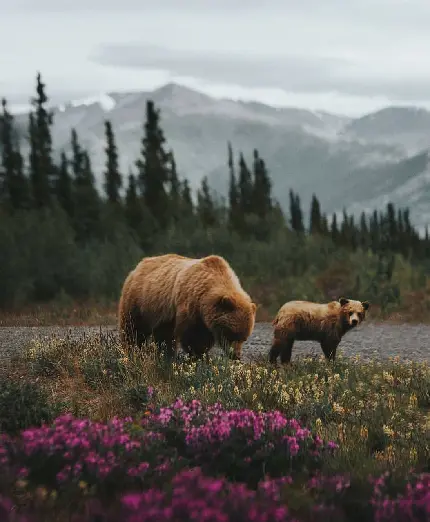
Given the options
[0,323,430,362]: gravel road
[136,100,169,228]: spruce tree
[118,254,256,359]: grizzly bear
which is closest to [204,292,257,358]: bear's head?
[118,254,256,359]: grizzly bear

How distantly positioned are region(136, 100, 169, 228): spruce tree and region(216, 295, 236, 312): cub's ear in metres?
33.8

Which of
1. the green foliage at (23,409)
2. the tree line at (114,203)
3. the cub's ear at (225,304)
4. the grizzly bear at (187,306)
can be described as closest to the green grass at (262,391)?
the green foliage at (23,409)

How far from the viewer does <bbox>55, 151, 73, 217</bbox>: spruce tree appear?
45156mm

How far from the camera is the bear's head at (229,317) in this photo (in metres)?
8.80

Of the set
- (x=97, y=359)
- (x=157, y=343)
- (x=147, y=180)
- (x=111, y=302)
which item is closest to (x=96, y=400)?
(x=97, y=359)

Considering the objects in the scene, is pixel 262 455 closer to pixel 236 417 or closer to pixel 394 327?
pixel 236 417

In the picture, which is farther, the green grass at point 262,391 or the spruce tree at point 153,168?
the spruce tree at point 153,168

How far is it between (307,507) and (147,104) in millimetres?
45545

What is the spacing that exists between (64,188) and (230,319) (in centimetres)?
3952

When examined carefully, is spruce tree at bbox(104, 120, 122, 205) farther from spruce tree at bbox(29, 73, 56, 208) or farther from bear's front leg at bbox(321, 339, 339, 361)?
bear's front leg at bbox(321, 339, 339, 361)

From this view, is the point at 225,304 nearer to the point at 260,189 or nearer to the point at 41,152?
the point at 41,152

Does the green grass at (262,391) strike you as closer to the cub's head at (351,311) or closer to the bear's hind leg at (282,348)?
the bear's hind leg at (282,348)

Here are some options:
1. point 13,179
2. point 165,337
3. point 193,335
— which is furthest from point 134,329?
point 13,179

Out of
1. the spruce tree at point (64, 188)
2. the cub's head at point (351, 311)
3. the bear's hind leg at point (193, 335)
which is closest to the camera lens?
the bear's hind leg at point (193, 335)
